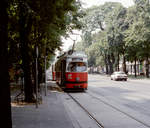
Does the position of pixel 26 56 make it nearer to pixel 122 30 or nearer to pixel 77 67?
pixel 77 67

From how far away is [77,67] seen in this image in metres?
22.9

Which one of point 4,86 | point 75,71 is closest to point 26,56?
point 75,71

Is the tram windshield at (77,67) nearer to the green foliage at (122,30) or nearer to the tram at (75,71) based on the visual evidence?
the tram at (75,71)

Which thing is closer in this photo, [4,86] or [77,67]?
[4,86]

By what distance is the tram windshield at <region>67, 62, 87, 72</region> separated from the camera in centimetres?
2263

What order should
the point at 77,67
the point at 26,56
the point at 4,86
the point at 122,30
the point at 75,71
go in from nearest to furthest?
1. the point at 4,86
2. the point at 26,56
3. the point at 75,71
4. the point at 77,67
5. the point at 122,30

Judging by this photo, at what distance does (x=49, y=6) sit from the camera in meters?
11.0

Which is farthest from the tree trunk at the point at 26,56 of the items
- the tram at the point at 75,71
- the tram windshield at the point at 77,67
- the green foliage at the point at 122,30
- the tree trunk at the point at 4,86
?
the green foliage at the point at 122,30

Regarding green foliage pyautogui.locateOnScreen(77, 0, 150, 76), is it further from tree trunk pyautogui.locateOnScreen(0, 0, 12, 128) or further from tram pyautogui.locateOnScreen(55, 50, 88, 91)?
tree trunk pyautogui.locateOnScreen(0, 0, 12, 128)

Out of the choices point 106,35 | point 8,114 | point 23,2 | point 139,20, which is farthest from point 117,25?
point 8,114

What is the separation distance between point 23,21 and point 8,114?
31.8 feet

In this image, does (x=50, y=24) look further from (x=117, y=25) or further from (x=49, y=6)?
(x=117, y=25)

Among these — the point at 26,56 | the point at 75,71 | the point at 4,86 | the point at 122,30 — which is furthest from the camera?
the point at 122,30

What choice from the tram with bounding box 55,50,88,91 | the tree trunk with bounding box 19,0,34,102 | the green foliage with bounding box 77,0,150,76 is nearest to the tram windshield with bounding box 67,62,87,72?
the tram with bounding box 55,50,88,91
